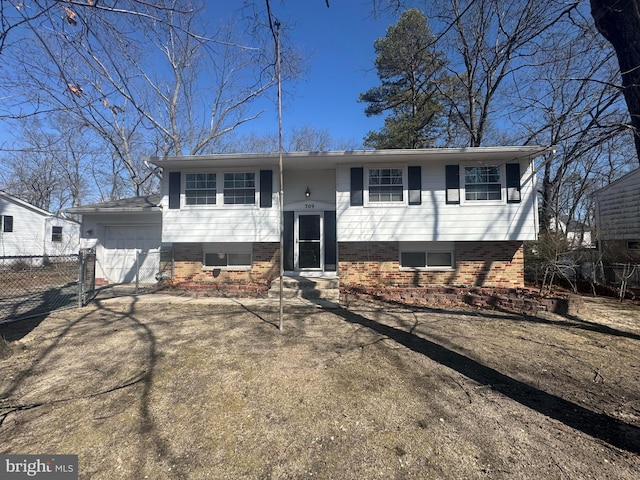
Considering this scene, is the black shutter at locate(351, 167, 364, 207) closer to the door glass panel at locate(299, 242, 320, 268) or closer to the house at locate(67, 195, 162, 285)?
the door glass panel at locate(299, 242, 320, 268)

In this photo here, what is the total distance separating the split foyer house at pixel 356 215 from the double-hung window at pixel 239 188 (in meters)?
0.03

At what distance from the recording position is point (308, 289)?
827 cm

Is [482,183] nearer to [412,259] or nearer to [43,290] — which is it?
[412,259]

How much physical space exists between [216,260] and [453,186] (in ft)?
25.0

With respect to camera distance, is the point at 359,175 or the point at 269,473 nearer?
the point at 269,473

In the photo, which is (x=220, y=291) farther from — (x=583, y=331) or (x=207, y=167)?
(x=583, y=331)

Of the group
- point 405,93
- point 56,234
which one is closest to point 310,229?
point 405,93

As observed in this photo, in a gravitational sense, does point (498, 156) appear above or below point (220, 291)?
above

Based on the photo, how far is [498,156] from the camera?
861 centimetres

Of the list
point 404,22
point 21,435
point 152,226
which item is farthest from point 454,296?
point 404,22

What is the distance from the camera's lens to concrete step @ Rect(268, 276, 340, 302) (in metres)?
8.10

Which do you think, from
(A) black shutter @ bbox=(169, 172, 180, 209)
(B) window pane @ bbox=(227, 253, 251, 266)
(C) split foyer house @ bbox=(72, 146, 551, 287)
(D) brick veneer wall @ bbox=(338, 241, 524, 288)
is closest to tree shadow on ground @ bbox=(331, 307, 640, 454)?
(D) brick veneer wall @ bbox=(338, 241, 524, 288)

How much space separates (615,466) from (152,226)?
1209cm

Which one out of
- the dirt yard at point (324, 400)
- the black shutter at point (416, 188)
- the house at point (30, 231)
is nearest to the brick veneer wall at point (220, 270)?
the dirt yard at point (324, 400)
